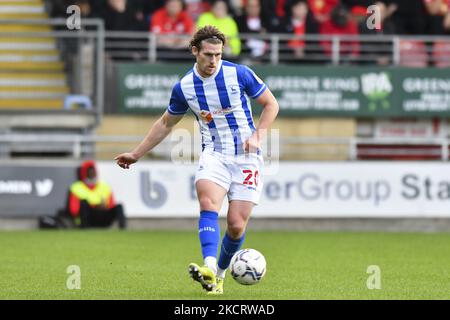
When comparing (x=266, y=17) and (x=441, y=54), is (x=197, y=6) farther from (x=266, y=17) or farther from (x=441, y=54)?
(x=441, y=54)

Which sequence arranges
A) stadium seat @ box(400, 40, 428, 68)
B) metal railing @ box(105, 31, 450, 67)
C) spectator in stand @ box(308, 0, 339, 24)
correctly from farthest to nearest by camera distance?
spectator in stand @ box(308, 0, 339, 24), stadium seat @ box(400, 40, 428, 68), metal railing @ box(105, 31, 450, 67)

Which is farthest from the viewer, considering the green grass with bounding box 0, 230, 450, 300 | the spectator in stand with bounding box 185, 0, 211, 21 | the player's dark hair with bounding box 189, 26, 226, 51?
the spectator in stand with bounding box 185, 0, 211, 21

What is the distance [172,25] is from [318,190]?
402cm

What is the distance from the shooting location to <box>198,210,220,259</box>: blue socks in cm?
962

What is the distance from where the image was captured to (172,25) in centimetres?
2183

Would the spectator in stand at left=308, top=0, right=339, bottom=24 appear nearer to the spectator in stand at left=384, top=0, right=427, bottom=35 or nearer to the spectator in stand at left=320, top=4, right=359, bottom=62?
the spectator in stand at left=320, top=4, right=359, bottom=62

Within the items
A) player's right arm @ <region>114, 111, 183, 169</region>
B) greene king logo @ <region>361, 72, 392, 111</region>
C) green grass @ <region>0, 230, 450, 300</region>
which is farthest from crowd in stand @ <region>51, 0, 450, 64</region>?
player's right arm @ <region>114, 111, 183, 169</region>

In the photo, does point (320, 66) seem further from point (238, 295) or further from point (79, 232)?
point (238, 295)

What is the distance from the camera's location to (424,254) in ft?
48.8

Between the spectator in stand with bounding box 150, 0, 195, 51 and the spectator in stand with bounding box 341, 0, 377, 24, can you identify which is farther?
the spectator in stand with bounding box 341, 0, 377, 24

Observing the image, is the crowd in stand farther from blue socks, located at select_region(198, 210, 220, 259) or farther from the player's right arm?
blue socks, located at select_region(198, 210, 220, 259)

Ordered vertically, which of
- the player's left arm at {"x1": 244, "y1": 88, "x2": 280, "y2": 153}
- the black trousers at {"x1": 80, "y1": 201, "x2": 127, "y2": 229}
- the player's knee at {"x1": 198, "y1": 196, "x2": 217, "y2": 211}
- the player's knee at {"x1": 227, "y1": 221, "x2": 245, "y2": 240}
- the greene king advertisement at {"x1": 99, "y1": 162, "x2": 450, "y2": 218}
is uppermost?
the player's left arm at {"x1": 244, "y1": 88, "x2": 280, "y2": 153}

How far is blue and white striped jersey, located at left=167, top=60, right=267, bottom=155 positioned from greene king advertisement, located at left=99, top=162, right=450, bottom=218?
10.2 meters

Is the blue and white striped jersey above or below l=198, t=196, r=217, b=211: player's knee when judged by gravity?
above
